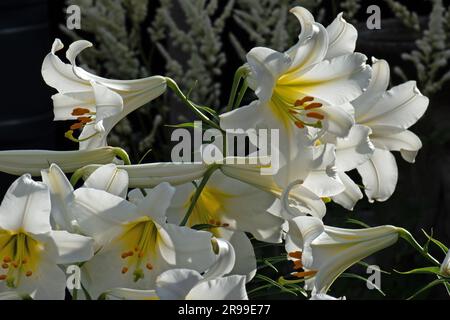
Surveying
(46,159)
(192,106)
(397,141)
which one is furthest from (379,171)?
(46,159)

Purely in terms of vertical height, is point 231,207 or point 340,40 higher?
point 340,40

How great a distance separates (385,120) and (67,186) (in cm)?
37

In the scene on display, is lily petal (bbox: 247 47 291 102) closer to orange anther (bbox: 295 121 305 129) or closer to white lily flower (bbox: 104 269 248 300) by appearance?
orange anther (bbox: 295 121 305 129)

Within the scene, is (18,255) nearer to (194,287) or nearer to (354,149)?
(194,287)

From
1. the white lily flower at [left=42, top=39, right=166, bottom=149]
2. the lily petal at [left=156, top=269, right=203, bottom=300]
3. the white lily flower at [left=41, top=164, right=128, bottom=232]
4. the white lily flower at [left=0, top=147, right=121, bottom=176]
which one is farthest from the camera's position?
the white lily flower at [left=42, top=39, right=166, bottom=149]

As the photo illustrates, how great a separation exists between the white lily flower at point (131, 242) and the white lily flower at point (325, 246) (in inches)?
3.3

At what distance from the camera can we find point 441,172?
298cm

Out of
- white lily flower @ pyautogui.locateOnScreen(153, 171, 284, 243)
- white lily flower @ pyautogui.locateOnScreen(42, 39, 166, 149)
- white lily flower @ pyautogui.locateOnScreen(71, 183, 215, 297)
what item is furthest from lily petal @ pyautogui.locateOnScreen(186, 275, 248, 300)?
white lily flower @ pyautogui.locateOnScreen(42, 39, 166, 149)

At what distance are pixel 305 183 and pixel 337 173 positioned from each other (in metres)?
0.05

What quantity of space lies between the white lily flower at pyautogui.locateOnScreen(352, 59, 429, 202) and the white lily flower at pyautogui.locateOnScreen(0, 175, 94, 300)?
349 mm

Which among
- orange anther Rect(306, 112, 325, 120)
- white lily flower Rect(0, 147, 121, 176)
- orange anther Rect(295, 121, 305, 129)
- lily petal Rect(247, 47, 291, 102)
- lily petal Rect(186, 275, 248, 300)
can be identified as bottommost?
white lily flower Rect(0, 147, 121, 176)

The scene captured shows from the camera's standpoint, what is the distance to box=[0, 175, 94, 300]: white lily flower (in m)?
0.81

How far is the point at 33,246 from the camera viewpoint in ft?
2.92

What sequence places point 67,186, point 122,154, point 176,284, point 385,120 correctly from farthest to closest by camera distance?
point 385,120 → point 122,154 → point 67,186 → point 176,284
